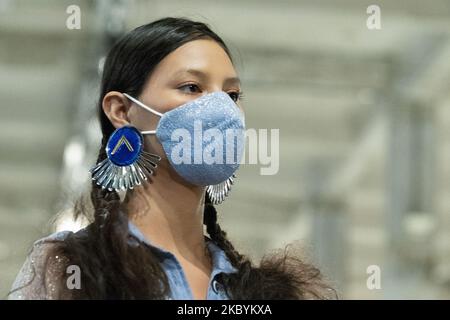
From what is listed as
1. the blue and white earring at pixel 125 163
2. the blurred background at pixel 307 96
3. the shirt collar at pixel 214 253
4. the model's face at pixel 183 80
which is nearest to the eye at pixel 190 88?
the model's face at pixel 183 80

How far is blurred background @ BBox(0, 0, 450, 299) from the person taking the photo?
8.48 metres

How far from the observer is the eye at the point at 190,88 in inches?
84.7

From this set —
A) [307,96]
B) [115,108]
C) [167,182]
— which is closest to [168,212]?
[167,182]

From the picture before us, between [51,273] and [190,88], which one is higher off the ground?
[190,88]

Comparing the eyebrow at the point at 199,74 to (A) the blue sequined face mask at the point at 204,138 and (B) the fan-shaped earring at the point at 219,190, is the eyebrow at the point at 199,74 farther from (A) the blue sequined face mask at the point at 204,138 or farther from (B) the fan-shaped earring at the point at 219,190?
(B) the fan-shaped earring at the point at 219,190

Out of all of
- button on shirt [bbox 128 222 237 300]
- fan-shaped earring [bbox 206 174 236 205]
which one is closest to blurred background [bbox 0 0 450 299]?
fan-shaped earring [bbox 206 174 236 205]

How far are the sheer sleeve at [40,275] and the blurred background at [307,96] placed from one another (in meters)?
5.17

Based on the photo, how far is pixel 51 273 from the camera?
2.01 metres

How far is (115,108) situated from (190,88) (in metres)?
0.15

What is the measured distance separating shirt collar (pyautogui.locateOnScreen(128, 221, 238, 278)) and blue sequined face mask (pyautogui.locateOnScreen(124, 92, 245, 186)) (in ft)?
0.43

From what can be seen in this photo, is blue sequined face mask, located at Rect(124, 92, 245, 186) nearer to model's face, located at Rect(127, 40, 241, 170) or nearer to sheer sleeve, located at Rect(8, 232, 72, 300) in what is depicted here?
model's face, located at Rect(127, 40, 241, 170)

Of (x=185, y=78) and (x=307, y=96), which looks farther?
(x=307, y=96)

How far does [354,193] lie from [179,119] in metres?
11.2

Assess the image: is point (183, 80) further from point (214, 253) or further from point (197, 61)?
point (214, 253)
